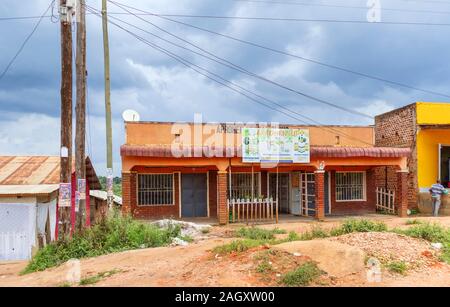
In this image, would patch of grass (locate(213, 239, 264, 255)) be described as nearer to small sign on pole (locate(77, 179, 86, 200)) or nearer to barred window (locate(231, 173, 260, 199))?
small sign on pole (locate(77, 179, 86, 200))

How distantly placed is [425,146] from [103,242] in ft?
49.5

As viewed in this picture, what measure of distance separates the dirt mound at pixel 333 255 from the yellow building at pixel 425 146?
12256 mm

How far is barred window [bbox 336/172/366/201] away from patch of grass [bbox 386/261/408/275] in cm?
1179

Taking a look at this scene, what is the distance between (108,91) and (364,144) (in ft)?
39.7

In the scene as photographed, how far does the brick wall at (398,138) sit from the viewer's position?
1819cm

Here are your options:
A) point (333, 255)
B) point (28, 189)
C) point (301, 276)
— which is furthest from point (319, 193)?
point (28, 189)

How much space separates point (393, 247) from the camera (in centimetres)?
781

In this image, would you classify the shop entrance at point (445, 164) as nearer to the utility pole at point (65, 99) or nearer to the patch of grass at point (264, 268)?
the patch of grass at point (264, 268)

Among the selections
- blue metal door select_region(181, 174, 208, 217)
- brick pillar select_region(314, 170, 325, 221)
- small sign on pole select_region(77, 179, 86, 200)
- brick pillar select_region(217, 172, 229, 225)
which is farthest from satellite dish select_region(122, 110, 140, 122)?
brick pillar select_region(314, 170, 325, 221)

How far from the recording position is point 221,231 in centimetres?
1334

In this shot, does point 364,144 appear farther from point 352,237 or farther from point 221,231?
point 352,237

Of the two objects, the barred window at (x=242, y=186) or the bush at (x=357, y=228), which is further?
the barred window at (x=242, y=186)

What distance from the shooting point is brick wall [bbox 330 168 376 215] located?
18.5 m

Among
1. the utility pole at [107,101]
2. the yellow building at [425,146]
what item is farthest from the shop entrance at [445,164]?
the utility pole at [107,101]
